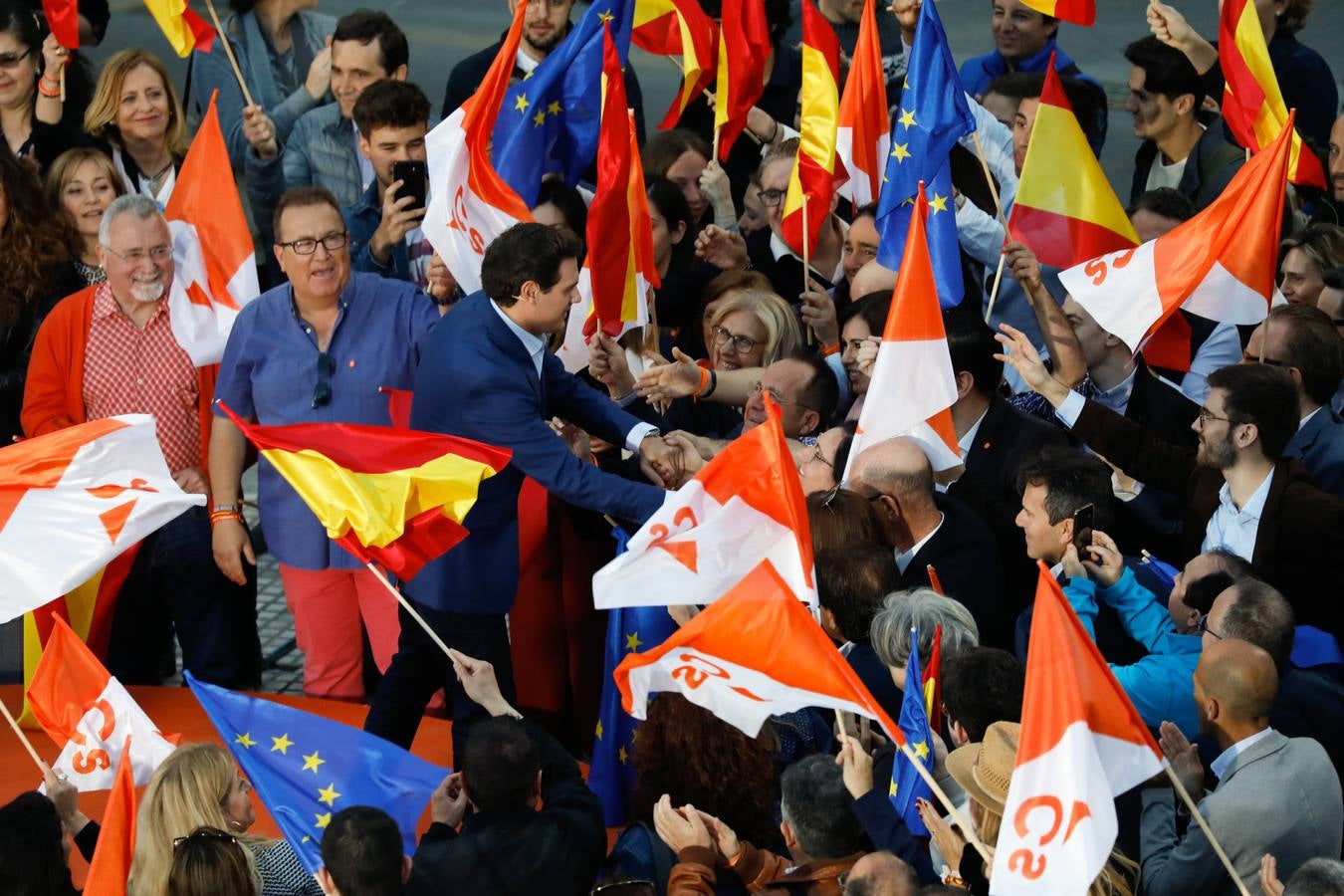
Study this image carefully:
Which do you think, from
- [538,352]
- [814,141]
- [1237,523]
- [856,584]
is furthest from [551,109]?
[1237,523]

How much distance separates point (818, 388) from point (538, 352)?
4.13 ft

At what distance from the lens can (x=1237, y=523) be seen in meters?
6.32

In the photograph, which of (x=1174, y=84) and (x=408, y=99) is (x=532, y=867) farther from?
(x=1174, y=84)

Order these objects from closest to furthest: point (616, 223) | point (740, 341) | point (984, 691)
Answer: point (984, 691)
point (616, 223)
point (740, 341)

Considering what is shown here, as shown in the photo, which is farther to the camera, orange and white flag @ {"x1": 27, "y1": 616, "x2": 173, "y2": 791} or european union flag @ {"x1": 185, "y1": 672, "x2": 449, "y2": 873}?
orange and white flag @ {"x1": 27, "y1": 616, "x2": 173, "y2": 791}

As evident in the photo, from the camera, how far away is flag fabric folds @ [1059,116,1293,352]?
22.2 feet

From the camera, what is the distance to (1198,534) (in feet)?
21.8

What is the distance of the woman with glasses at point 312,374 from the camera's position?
6.92 meters

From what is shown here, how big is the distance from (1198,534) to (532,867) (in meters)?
A: 2.94

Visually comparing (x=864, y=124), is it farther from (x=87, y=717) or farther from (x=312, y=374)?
(x=87, y=717)

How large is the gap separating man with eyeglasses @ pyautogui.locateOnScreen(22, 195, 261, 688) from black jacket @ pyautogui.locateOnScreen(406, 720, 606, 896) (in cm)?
270

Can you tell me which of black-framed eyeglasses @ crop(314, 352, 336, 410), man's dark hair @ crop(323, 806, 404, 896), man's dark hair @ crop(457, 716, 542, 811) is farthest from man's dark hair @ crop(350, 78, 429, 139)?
man's dark hair @ crop(323, 806, 404, 896)

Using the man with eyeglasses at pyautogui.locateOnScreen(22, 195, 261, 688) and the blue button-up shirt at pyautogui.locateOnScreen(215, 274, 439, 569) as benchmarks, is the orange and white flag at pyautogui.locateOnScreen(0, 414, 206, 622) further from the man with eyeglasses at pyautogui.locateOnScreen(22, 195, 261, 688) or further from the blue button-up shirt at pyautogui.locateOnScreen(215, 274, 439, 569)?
the man with eyeglasses at pyautogui.locateOnScreen(22, 195, 261, 688)

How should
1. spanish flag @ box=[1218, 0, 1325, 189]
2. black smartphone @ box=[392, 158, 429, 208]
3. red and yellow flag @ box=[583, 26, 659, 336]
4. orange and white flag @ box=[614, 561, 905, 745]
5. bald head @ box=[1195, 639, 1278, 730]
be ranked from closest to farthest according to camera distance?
orange and white flag @ box=[614, 561, 905, 745] → bald head @ box=[1195, 639, 1278, 730] → red and yellow flag @ box=[583, 26, 659, 336] → spanish flag @ box=[1218, 0, 1325, 189] → black smartphone @ box=[392, 158, 429, 208]
